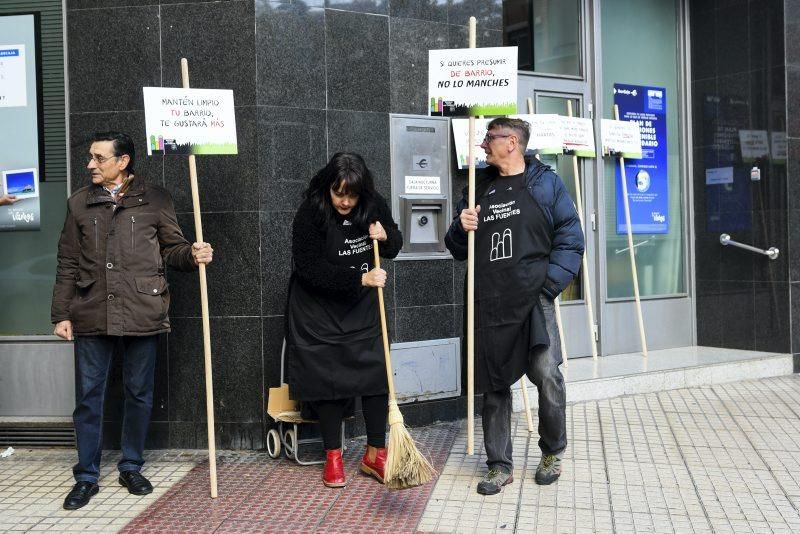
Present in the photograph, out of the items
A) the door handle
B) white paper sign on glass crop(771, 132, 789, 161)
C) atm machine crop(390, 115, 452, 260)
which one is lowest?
the door handle

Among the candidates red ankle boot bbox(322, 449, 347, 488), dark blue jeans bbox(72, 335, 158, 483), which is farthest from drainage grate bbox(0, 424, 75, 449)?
red ankle boot bbox(322, 449, 347, 488)

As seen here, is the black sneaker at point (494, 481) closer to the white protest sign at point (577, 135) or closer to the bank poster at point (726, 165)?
the white protest sign at point (577, 135)

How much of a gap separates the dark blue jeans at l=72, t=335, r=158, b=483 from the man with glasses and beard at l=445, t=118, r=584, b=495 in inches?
77.3

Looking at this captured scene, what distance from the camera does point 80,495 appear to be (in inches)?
196

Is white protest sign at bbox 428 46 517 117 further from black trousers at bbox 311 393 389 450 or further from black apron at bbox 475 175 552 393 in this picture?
black trousers at bbox 311 393 389 450

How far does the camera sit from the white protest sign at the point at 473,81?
5.23m

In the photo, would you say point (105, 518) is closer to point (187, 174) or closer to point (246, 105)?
point (187, 174)

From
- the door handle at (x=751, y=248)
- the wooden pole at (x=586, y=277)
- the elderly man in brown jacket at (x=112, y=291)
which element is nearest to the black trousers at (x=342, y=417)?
the elderly man in brown jacket at (x=112, y=291)

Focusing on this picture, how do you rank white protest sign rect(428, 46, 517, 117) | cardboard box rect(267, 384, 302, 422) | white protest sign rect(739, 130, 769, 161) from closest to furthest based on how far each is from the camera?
white protest sign rect(428, 46, 517, 117) → cardboard box rect(267, 384, 302, 422) → white protest sign rect(739, 130, 769, 161)

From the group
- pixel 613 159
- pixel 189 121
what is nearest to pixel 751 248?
pixel 613 159

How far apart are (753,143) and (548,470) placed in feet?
16.8

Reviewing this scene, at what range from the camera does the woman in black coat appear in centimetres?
518

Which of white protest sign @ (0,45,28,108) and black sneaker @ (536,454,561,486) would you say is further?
white protest sign @ (0,45,28,108)

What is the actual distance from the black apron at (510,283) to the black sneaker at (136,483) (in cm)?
199
